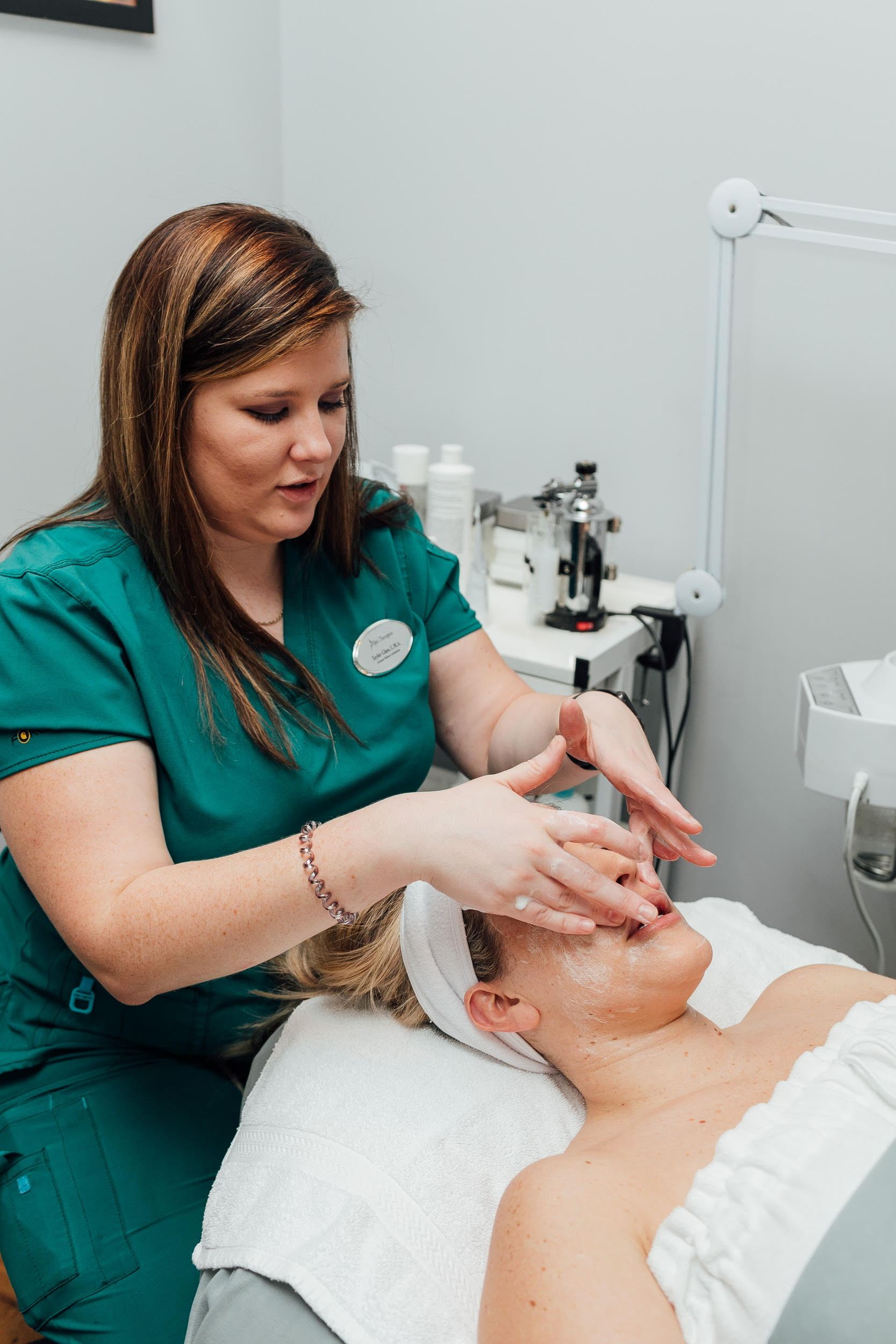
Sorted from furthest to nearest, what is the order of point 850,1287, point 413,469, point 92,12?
1. point 413,469
2. point 92,12
3. point 850,1287

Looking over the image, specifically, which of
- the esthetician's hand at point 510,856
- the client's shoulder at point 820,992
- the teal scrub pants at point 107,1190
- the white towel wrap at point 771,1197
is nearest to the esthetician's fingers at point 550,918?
the esthetician's hand at point 510,856

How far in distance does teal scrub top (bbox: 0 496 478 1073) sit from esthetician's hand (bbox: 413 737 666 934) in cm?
30

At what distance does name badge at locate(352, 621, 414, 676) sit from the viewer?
1352 millimetres

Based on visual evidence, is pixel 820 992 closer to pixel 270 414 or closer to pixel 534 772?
pixel 534 772

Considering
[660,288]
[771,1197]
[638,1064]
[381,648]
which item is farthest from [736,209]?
[771,1197]

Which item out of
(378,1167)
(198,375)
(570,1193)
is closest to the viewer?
(570,1193)

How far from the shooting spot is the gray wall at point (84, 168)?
187cm

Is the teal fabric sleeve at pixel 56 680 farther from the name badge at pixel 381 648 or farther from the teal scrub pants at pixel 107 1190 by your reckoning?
the teal scrub pants at pixel 107 1190

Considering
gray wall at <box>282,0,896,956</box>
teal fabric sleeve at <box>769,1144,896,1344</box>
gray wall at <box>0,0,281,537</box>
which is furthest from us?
gray wall at <box>0,0,281,537</box>

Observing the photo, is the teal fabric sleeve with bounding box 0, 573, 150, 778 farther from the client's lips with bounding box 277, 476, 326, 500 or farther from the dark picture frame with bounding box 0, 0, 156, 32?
the dark picture frame with bounding box 0, 0, 156, 32

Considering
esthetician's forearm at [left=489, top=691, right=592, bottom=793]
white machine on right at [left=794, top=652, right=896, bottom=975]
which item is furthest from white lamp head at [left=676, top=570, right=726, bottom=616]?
esthetician's forearm at [left=489, top=691, right=592, bottom=793]

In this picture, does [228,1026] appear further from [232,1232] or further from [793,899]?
[793,899]

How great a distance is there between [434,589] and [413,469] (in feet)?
1.90

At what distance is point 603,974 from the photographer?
1081 millimetres
